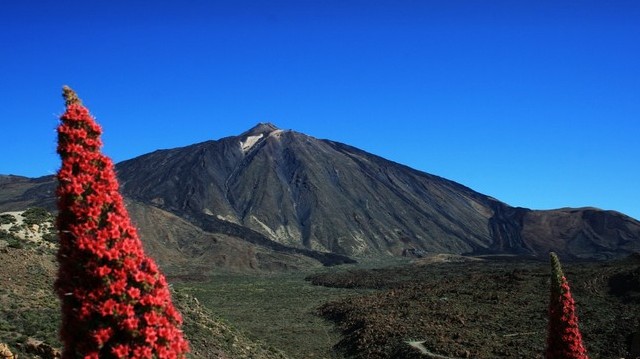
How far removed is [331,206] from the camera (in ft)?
449

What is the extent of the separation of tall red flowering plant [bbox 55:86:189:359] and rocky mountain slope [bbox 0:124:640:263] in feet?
316

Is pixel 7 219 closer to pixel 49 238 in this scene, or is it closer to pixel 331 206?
pixel 49 238

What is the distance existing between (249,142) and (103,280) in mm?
179974

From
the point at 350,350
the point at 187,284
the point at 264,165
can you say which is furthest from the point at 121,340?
the point at 264,165

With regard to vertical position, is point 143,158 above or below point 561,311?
above

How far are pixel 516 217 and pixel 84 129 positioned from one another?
168268mm

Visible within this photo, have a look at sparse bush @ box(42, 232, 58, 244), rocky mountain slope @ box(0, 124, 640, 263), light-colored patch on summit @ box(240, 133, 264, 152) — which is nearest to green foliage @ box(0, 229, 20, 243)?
sparse bush @ box(42, 232, 58, 244)

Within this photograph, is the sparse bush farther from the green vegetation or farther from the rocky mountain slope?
the rocky mountain slope

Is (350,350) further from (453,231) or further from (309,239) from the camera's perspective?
(453,231)

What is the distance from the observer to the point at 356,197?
146 metres

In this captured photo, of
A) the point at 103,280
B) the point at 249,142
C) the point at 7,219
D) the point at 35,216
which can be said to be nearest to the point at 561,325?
the point at 103,280

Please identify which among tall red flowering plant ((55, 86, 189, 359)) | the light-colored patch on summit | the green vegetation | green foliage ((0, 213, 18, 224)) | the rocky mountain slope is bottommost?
the green vegetation

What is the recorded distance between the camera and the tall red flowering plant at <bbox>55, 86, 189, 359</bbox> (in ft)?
15.1

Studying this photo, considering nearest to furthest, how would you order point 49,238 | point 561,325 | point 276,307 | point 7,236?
point 561,325, point 7,236, point 49,238, point 276,307
